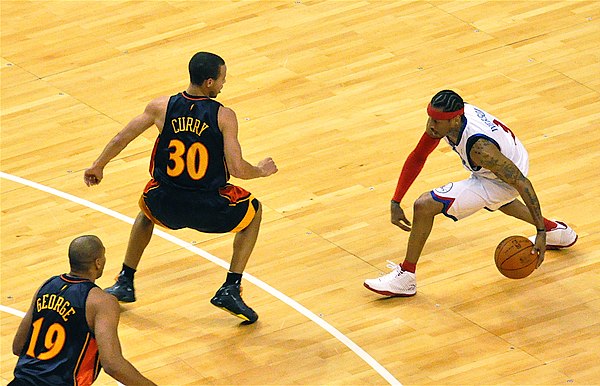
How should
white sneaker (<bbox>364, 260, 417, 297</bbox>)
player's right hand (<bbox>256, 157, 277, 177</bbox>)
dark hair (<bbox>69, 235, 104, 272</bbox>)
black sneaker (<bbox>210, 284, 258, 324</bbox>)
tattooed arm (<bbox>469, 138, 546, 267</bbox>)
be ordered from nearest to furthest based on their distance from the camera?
1. dark hair (<bbox>69, 235, 104, 272</bbox>)
2. player's right hand (<bbox>256, 157, 277, 177</bbox>)
3. tattooed arm (<bbox>469, 138, 546, 267</bbox>)
4. black sneaker (<bbox>210, 284, 258, 324</bbox>)
5. white sneaker (<bbox>364, 260, 417, 297</bbox>)

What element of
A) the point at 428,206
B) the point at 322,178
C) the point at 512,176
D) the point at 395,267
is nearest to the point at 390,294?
the point at 395,267

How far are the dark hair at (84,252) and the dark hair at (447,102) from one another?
2.76m

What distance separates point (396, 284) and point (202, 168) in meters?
1.63

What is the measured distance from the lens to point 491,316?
977cm

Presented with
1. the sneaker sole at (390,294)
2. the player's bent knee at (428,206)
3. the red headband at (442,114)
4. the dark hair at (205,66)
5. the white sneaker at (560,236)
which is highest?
the dark hair at (205,66)

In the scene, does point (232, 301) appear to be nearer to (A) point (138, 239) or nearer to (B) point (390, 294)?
(A) point (138, 239)

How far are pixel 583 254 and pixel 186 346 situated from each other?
116 inches

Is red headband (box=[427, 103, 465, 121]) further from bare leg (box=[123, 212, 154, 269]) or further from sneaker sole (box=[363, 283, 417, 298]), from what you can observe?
bare leg (box=[123, 212, 154, 269])

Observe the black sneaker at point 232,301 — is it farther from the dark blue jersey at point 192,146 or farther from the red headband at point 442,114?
the red headband at point 442,114

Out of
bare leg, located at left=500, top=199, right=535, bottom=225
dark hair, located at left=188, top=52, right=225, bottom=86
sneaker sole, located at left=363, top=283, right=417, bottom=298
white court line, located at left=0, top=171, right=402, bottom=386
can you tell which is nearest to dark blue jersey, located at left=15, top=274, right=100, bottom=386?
dark hair, located at left=188, top=52, right=225, bottom=86

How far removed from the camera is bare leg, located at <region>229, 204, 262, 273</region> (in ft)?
31.9

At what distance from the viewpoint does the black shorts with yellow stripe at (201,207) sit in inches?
372

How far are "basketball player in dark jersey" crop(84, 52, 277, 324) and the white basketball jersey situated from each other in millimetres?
1320

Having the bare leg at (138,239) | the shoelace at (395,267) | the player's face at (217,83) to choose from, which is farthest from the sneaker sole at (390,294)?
the player's face at (217,83)
